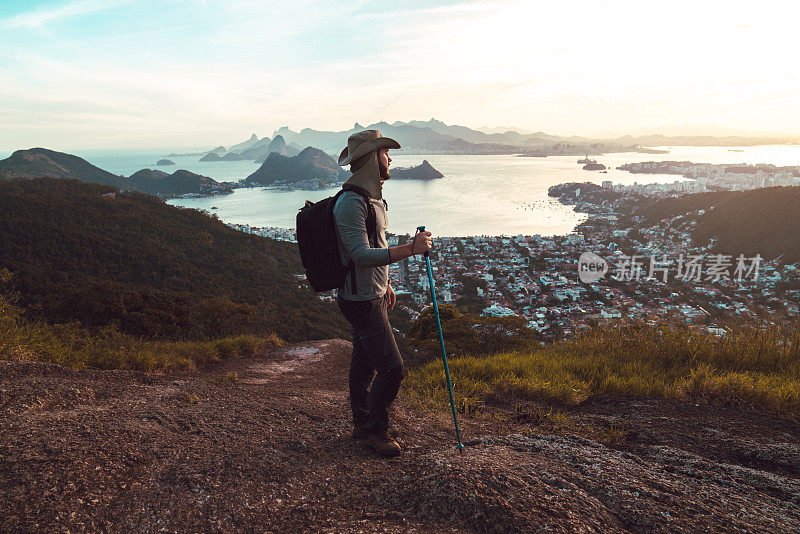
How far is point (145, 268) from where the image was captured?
25.2m

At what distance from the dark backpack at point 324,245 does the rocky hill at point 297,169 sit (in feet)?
353

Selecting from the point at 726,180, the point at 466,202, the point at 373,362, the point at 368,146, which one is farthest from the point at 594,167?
the point at 373,362

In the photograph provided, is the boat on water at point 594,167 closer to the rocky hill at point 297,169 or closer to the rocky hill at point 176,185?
the rocky hill at point 297,169

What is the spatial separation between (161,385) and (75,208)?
37328 mm

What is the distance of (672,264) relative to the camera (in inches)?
1458

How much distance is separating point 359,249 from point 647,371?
358cm

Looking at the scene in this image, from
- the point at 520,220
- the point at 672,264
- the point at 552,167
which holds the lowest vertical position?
the point at 672,264

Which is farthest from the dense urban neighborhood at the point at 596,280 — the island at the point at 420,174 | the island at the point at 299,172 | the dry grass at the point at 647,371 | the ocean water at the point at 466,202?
the island at the point at 420,174

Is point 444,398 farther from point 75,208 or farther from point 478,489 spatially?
point 75,208

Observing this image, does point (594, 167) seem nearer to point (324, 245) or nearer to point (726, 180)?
point (726, 180)

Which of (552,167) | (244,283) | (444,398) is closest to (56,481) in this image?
(444,398)

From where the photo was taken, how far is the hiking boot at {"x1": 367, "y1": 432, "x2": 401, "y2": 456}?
97.6 inches

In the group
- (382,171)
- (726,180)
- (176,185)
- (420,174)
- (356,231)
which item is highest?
(420,174)

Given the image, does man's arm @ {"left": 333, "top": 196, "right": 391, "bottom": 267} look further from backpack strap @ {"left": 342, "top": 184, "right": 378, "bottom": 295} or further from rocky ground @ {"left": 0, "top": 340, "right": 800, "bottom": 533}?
rocky ground @ {"left": 0, "top": 340, "right": 800, "bottom": 533}
